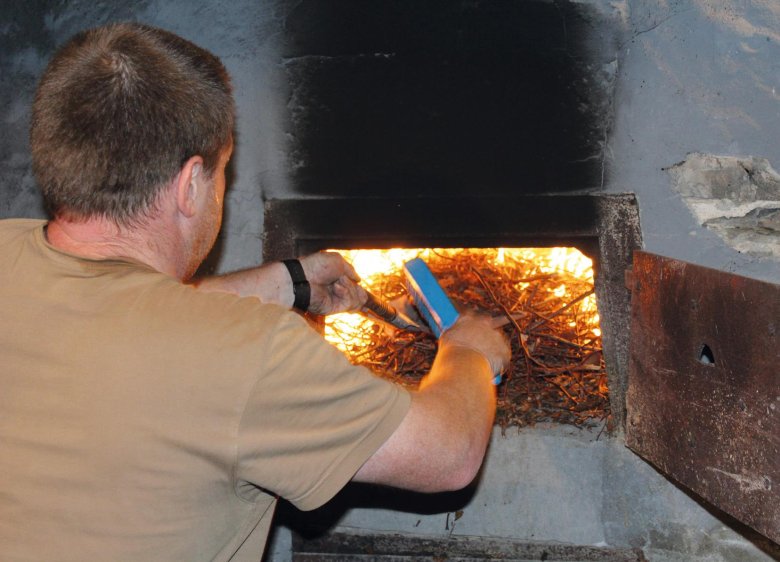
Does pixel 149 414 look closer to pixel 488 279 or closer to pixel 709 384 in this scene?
pixel 709 384

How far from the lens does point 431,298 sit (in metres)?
2.27

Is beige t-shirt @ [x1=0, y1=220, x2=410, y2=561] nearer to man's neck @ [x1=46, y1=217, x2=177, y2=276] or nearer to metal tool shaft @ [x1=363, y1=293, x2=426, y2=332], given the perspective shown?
man's neck @ [x1=46, y1=217, x2=177, y2=276]

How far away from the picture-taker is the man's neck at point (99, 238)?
1377 millimetres

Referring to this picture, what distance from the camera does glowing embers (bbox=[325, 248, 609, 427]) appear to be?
2.48 m

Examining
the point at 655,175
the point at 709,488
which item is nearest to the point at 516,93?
the point at 655,175

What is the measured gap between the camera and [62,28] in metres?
2.51

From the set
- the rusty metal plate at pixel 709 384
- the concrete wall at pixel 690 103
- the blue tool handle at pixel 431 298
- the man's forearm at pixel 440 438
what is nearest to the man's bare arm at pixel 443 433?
the man's forearm at pixel 440 438

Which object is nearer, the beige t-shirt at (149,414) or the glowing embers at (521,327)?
the beige t-shirt at (149,414)

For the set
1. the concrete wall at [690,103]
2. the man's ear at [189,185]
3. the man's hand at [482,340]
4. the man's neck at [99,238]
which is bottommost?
the man's hand at [482,340]

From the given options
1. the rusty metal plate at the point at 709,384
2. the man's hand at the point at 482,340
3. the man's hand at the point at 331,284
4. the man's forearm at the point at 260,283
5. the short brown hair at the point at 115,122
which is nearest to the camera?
the short brown hair at the point at 115,122

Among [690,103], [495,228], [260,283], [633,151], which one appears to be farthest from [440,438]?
[690,103]

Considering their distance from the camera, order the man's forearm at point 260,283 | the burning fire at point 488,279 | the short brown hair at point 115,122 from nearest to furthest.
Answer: the short brown hair at point 115,122
the man's forearm at point 260,283
the burning fire at point 488,279

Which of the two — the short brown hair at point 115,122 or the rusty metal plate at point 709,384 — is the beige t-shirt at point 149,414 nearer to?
the short brown hair at point 115,122

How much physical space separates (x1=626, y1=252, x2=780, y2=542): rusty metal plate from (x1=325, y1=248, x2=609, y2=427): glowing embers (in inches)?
11.1
